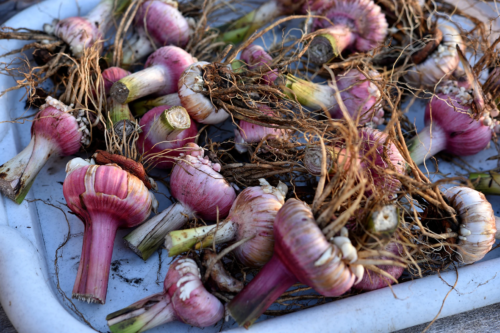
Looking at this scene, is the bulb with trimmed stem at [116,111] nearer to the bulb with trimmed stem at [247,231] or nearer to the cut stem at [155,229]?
the cut stem at [155,229]

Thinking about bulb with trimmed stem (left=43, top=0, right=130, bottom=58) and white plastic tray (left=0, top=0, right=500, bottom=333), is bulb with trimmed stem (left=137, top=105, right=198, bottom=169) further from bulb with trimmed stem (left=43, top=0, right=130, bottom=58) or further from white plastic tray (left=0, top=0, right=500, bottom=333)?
bulb with trimmed stem (left=43, top=0, right=130, bottom=58)

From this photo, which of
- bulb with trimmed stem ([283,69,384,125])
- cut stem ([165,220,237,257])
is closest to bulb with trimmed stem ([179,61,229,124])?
bulb with trimmed stem ([283,69,384,125])

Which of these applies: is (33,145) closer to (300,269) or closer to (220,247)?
(220,247)

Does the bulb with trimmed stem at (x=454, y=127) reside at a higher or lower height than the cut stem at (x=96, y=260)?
higher

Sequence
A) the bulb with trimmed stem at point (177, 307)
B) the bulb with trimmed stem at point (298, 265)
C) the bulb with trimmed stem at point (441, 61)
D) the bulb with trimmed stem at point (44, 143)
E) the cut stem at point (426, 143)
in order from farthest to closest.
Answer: the bulb with trimmed stem at point (441, 61) < the cut stem at point (426, 143) < the bulb with trimmed stem at point (44, 143) < the bulb with trimmed stem at point (177, 307) < the bulb with trimmed stem at point (298, 265)

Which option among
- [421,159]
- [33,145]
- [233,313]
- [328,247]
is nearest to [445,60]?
[421,159]

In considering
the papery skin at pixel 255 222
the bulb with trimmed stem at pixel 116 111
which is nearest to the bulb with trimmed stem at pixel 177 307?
the papery skin at pixel 255 222

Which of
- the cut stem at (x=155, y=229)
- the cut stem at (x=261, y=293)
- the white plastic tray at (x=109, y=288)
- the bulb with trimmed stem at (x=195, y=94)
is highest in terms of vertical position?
the bulb with trimmed stem at (x=195, y=94)
